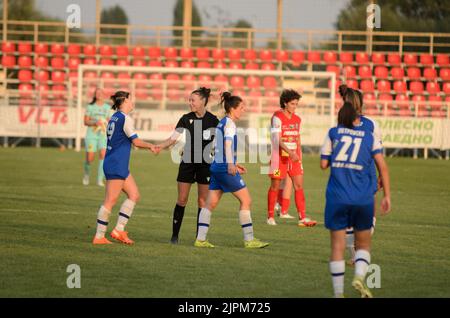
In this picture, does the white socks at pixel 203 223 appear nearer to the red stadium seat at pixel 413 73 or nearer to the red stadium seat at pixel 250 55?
the red stadium seat at pixel 250 55

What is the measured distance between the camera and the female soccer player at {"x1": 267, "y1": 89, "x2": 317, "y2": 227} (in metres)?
13.4

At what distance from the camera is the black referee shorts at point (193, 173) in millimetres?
11031

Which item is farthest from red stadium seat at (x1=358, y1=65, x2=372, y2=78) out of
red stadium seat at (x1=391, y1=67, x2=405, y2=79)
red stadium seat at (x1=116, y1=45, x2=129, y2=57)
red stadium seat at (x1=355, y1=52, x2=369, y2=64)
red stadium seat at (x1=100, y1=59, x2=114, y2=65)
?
red stadium seat at (x1=100, y1=59, x2=114, y2=65)

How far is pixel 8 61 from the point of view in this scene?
36.8 meters

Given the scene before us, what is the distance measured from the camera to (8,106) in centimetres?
3169

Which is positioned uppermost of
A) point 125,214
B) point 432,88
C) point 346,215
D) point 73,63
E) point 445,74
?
point 73,63

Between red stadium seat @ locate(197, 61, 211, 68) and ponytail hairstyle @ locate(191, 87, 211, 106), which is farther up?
red stadium seat @ locate(197, 61, 211, 68)

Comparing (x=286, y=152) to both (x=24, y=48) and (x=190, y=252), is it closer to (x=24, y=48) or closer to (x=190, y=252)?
(x=190, y=252)

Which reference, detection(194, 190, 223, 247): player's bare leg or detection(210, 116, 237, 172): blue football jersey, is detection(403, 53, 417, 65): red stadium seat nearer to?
detection(194, 190, 223, 247): player's bare leg

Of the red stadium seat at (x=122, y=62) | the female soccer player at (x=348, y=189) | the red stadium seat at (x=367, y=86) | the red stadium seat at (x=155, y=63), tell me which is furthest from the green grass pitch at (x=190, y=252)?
the red stadium seat at (x=155, y=63)

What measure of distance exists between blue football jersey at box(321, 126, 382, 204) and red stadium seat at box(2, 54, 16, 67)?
30.6 metres

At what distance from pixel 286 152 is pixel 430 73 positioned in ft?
83.7

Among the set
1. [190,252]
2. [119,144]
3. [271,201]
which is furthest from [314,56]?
[190,252]
